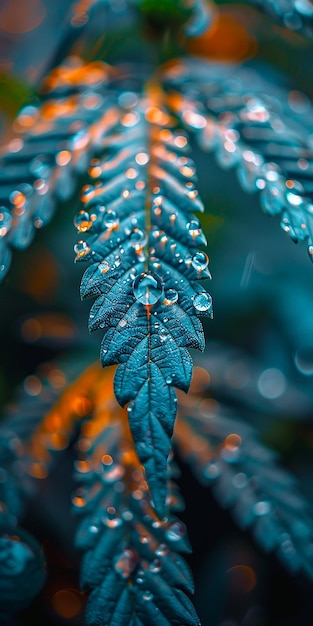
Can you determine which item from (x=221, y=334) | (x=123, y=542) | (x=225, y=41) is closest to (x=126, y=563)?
(x=123, y=542)

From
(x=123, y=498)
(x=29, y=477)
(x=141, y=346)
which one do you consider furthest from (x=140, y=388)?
(x=29, y=477)

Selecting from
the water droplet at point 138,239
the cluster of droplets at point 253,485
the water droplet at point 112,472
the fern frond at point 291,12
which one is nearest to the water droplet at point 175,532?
the water droplet at point 112,472

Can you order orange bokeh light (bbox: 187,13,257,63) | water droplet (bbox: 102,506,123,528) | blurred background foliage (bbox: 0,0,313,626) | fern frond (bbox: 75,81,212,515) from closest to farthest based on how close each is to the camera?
fern frond (bbox: 75,81,212,515) < water droplet (bbox: 102,506,123,528) < blurred background foliage (bbox: 0,0,313,626) < orange bokeh light (bbox: 187,13,257,63)

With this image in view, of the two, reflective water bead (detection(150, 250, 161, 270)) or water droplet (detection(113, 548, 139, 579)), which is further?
water droplet (detection(113, 548, 139, 579))

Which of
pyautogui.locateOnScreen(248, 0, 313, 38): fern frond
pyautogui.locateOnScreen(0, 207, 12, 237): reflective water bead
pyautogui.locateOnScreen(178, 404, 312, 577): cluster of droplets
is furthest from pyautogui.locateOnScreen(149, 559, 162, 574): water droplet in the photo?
pyautogui.locateOnScreen(248, 0, 313, 38): fern frond

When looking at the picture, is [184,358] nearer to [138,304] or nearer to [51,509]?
[138,304]

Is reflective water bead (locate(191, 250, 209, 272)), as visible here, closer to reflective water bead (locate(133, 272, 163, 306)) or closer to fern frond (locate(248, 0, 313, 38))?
reflective water bead (locate(133, 272, 163, 306))

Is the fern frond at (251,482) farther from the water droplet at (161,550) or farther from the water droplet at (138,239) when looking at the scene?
the water droplet at (138,239)
